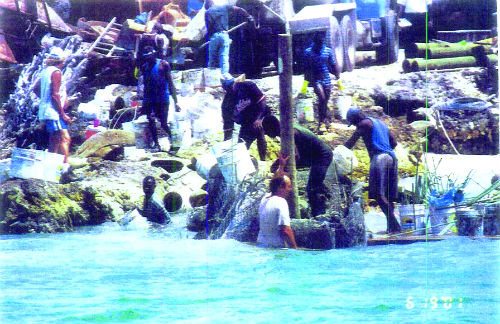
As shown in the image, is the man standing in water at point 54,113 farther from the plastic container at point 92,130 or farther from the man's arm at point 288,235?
the man's arm at point 288,235

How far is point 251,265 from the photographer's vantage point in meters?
7.02

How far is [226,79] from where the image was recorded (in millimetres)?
8938

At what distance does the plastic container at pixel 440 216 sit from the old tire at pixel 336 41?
295 cm

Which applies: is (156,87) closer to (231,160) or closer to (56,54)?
(56,54)

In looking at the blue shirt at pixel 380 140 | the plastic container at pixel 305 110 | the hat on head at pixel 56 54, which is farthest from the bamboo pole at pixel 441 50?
the hat on head at pixel 56 54

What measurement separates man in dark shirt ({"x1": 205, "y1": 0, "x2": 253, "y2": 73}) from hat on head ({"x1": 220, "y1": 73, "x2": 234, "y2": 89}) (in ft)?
0.44

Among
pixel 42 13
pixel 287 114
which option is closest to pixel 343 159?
pixel 287 114

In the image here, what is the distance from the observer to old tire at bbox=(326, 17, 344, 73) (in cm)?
973

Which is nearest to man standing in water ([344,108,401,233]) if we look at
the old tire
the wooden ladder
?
the old tire

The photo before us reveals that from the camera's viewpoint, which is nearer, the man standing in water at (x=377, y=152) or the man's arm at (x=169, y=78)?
the man standing in water at (x=377, y=152)

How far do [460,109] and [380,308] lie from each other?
4323mm

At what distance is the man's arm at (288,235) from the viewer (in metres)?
6.91

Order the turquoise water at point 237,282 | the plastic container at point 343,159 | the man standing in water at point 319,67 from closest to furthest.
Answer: the turquoise water at point 237,282, the plastic container at point 343,159, the man standing in water at point 319,67

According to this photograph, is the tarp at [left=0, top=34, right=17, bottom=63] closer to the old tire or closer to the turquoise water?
the turquoise water
